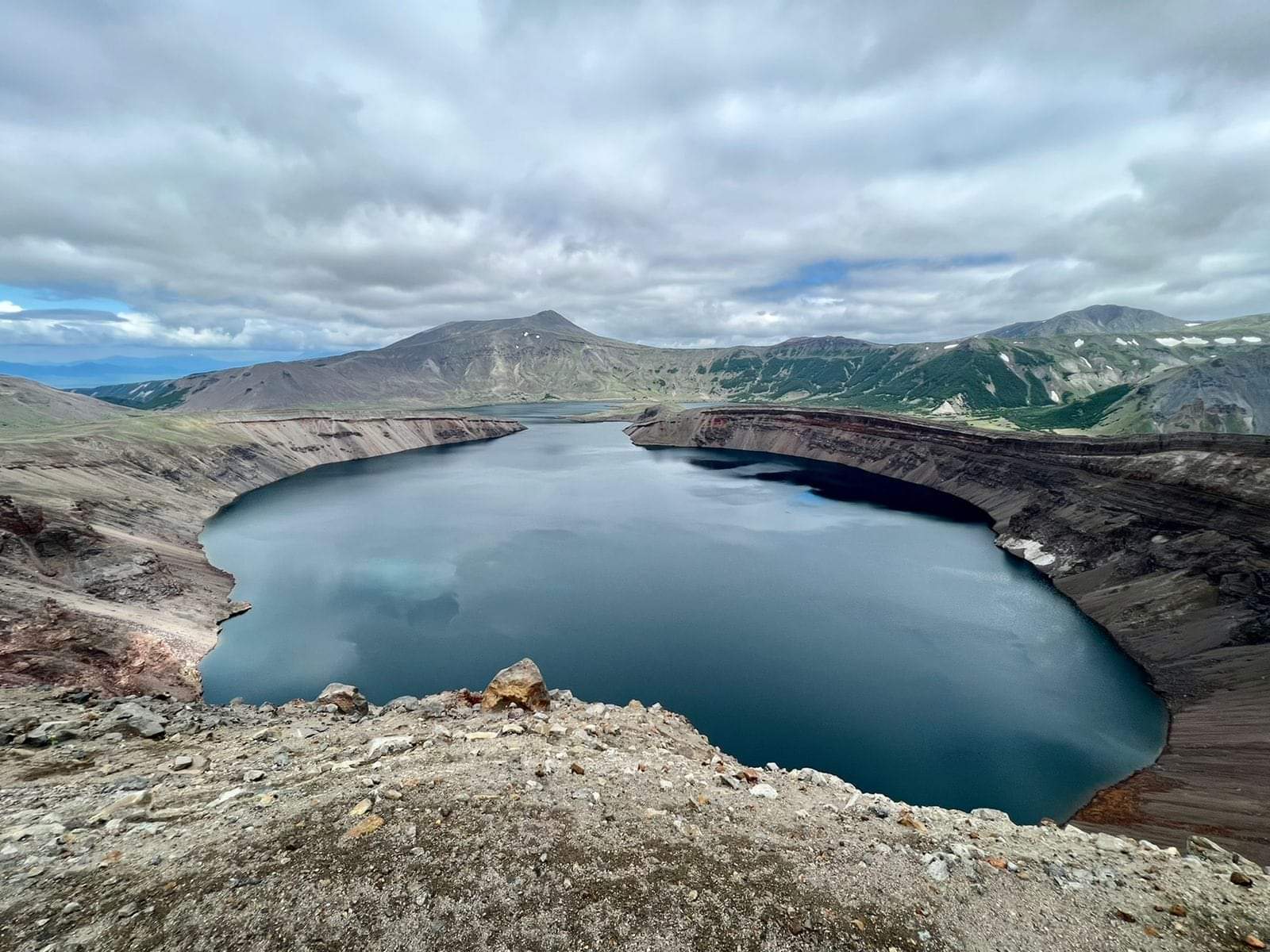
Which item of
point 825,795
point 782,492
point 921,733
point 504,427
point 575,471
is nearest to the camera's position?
point 825,795

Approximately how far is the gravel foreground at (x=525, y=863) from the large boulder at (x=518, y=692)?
4791 mm

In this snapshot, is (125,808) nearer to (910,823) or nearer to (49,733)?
(49,733)

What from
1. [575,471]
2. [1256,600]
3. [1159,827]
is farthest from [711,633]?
[575,471]

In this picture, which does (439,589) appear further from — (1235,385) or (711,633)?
(1235,385)

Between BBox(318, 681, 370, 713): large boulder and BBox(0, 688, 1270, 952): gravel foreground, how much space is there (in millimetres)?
7225

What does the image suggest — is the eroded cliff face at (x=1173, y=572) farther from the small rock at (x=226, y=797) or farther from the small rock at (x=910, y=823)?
the small rock at (x=226, y=797)

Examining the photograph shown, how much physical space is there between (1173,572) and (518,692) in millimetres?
52420

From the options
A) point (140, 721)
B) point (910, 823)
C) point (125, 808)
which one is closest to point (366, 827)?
point (125, 808)

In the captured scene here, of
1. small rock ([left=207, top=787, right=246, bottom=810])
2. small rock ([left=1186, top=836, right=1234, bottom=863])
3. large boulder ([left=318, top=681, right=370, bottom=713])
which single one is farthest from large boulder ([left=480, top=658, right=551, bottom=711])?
small rock ([left=1186, top=836, right=1234, bottom=863])

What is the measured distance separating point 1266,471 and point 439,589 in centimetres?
7275

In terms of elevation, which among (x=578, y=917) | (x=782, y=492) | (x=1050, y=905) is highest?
(x=578, y=917)

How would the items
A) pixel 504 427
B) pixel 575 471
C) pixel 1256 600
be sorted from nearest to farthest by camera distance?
pixel 1256 600
pixel 575 471
pixel 504 427

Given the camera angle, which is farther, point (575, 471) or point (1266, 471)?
point (575, 471)

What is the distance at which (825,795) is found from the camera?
1538cm
